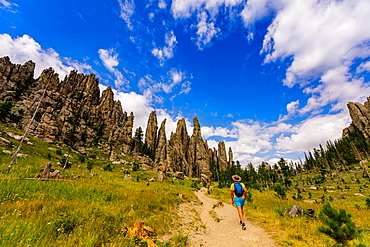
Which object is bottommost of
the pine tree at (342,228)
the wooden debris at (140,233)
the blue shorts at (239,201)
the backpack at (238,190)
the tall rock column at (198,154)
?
the wooden debris at (140,233)

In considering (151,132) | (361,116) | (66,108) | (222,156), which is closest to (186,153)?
(151,132)

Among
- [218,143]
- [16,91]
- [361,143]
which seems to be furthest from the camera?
[218,143]

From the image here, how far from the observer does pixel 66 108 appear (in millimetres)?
77000

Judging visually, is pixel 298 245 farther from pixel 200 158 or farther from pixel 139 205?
pixel 200 158

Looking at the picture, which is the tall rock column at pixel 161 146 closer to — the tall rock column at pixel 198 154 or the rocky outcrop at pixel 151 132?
the rocky outcrop at pixel 151 132

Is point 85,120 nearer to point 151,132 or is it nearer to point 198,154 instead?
point 151,132

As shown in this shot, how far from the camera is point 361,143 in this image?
8581 cm

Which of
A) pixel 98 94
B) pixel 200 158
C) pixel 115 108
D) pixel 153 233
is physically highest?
pixel 98 94

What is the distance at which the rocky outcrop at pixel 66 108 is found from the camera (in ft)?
210

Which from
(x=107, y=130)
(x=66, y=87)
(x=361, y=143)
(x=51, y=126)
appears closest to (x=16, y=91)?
(x=66, y=87)

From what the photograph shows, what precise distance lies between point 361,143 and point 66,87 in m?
181

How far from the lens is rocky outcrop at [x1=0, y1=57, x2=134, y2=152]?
64.0 m

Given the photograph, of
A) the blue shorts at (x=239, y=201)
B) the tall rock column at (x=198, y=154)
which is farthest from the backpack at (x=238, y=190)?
the tall rock column at (x=198, y=154)

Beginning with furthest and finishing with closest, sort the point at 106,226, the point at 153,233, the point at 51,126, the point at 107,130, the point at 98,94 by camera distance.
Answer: the point at 98,94
the point at 107,130
the point at 51,126
the point at 153,233
the point at 106,226
